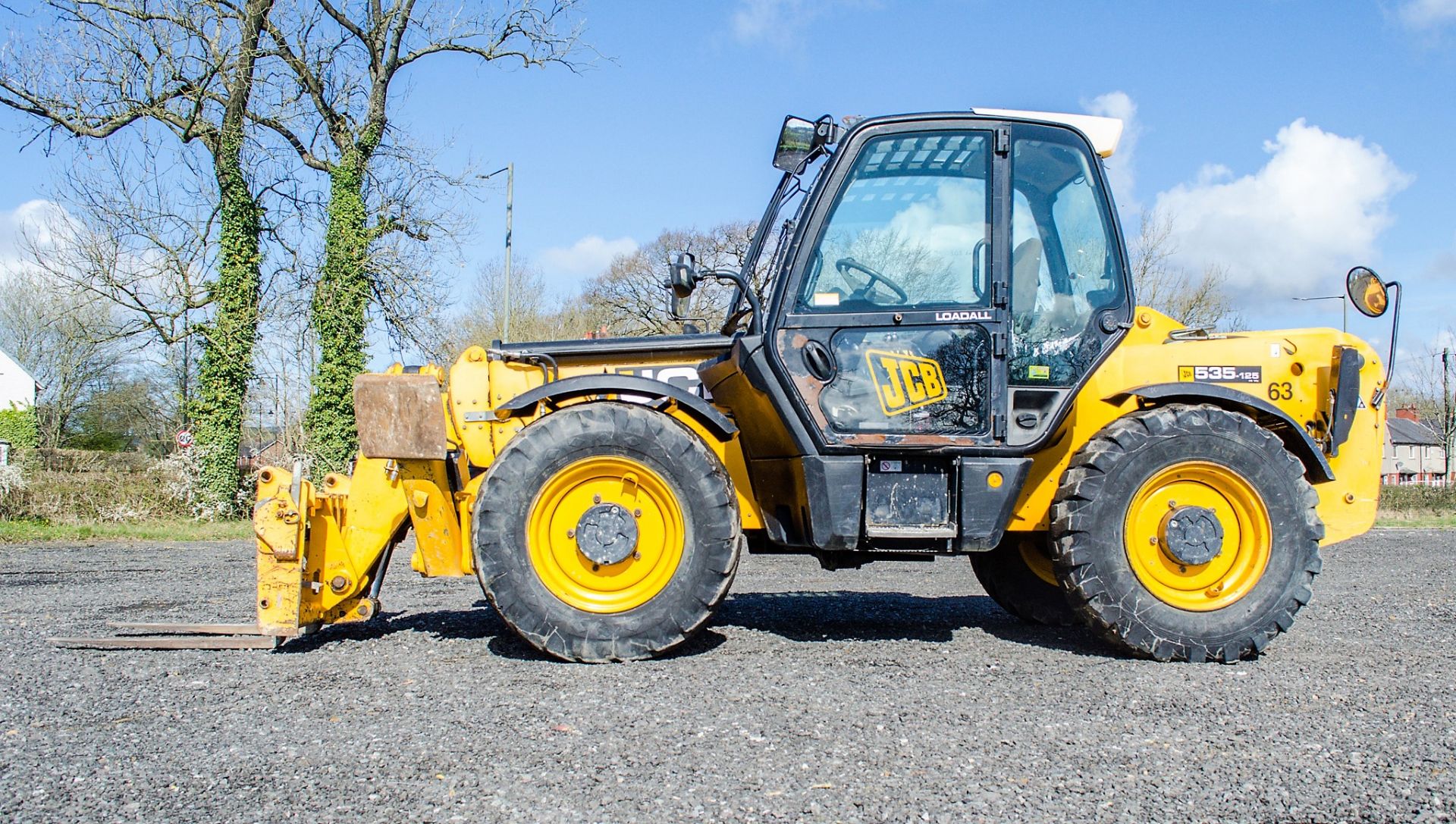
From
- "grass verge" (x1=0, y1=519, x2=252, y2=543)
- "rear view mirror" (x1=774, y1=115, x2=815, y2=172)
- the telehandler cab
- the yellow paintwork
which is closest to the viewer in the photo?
the telehandler cab

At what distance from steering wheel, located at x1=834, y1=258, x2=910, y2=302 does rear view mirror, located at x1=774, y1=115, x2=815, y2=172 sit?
767mm

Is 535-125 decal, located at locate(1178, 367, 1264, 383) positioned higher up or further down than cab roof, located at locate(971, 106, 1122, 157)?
further down

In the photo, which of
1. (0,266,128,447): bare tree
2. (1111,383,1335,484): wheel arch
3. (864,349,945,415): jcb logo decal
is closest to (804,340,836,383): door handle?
(864,349,945,415): jcb logo decal

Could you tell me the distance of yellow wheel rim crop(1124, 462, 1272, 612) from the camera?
5.09 meters

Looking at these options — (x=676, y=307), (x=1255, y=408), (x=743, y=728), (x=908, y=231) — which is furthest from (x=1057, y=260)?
(x=743, y=728)

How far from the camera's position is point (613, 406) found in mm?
5066

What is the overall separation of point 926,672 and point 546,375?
2.35 meters

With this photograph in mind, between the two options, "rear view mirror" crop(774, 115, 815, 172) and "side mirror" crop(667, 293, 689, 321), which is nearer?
"side mirror" crop(667, 293, 689, 321)

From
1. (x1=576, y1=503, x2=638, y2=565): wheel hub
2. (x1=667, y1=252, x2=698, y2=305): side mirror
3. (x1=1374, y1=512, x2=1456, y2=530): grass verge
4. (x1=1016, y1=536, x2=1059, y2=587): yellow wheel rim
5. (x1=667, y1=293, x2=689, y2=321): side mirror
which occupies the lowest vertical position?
(x1=1374, y1=512, x2=1456, y2=530): grass verge

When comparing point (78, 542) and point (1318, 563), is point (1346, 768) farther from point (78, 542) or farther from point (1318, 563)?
point (78, 542)

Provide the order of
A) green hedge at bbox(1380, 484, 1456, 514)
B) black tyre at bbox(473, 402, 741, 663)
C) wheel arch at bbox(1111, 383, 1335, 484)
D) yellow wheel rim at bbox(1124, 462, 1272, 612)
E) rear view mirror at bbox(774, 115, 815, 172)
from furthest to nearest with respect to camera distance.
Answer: green hedge at bbox(1380, 484, 1456, 514) → rear view mirror at bbox(774, 115, 815, 172) → wheel arch at bbox(1111, 383, 1335, 484) → yellow wheel rim at bbox(1124, 462, 1272, 612) → black tyre at bbox(473, 402, 741, 663)

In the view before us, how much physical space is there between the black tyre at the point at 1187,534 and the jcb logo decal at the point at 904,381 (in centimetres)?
79

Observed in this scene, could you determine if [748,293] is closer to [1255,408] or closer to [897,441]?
[897,441]

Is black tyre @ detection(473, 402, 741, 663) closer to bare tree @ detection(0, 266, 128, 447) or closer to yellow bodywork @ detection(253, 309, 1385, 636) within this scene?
yellow bodywork @ detection(253, 309, 1385, 636)
